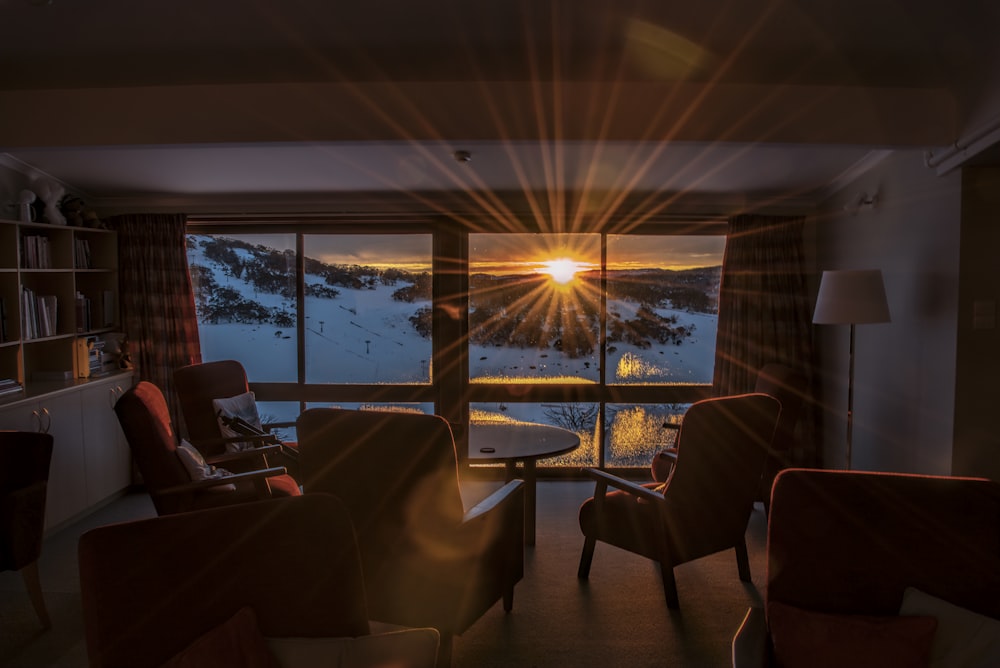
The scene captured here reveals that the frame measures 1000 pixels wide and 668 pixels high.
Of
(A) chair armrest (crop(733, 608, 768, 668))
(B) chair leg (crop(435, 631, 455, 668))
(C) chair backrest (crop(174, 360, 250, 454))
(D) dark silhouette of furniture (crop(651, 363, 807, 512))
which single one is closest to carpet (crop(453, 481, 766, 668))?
(B) chair leg (crop(435, 631, 455, 668))

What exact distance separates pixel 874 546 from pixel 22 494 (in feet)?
10.7

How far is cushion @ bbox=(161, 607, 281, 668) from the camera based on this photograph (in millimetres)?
1552

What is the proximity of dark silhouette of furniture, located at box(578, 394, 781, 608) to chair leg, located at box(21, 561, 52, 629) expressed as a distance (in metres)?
2.60

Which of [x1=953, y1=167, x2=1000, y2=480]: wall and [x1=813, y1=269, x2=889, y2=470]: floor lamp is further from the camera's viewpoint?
[x1=813, y1=269, x2=889, y2=470]: floor lamp

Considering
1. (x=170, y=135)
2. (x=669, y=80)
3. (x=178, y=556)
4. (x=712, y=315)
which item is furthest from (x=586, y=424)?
(x=178, y=556)

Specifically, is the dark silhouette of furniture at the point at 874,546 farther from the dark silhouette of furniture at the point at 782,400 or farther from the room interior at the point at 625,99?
the dark silhouette of furniture at the point at 782,400

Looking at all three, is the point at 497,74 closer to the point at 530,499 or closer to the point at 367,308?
the point at 530,499

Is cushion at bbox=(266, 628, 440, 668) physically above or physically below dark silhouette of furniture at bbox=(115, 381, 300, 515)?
below

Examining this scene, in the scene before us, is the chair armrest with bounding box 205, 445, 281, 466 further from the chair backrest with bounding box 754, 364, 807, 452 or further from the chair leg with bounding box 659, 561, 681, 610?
the chair backrest with bounding box 754, 364, 807, 452

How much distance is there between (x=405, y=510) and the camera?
242 cm

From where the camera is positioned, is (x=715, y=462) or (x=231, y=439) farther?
(x=231, y=439)

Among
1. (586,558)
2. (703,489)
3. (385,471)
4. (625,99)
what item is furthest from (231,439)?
(625,99)

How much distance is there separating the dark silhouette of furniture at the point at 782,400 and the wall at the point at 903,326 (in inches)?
16.8

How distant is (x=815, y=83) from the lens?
9.84 feet
